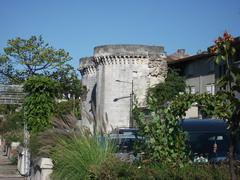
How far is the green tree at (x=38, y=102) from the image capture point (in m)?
19.5

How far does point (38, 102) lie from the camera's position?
19750 millimetres

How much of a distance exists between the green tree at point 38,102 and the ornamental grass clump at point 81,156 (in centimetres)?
958

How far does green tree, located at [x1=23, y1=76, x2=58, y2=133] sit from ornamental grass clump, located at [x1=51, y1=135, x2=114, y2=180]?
31.4ft

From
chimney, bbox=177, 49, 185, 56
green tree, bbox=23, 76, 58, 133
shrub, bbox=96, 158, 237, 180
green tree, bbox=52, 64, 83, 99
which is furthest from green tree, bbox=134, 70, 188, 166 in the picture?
chimney, bbox=177, 49, 185, 56

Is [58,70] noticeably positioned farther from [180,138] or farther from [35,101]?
[180,138]

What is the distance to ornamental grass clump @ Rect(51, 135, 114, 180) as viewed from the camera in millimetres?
9039

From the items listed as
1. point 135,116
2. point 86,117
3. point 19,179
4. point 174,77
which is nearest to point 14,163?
point 19,179

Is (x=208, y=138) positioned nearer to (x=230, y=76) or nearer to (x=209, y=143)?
(x=209, y=143)

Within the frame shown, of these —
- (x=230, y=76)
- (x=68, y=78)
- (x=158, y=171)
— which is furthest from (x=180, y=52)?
(x=230, y=76)

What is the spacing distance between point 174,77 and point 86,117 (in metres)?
48.6

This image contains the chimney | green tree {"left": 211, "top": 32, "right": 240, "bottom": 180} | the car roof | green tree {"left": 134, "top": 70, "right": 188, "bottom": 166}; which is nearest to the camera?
green tree {"left": 211, "top": 32, "right": 240, "bottom": 180}

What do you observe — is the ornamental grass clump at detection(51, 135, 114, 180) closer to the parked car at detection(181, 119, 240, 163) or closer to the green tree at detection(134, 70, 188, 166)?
the green tree at detection(134, 70, 188, 166)

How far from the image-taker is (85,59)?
73.2 m

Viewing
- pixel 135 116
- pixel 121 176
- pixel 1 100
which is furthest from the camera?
pixel 1 100
